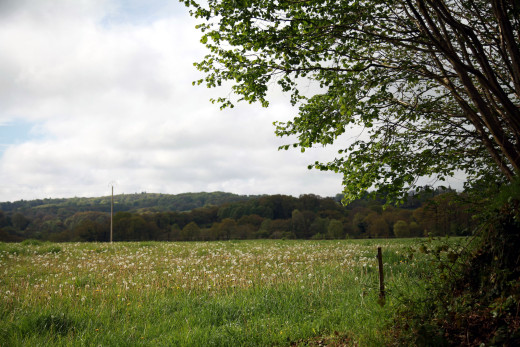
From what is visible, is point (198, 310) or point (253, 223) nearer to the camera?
point (198, 310)

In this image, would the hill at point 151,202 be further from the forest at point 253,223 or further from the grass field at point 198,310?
the grass field at point 198,310

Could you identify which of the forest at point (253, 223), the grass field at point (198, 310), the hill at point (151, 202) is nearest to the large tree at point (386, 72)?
the grass field at point (198, 310)

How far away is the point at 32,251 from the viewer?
18109 millimetres

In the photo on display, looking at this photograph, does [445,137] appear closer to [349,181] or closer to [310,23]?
[349,181]

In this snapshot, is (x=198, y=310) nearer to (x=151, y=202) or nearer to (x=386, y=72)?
(x=386, y=72)

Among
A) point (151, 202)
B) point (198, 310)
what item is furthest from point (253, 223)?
point (151, 202)

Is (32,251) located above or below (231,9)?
below

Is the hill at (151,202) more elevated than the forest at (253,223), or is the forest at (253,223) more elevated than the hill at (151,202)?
the hill at (151,202)

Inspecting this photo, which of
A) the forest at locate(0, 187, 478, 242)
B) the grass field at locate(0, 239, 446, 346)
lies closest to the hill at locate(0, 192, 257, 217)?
the forest at locate(0, 187, 478, 242)

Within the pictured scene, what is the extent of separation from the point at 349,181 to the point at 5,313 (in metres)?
9.50

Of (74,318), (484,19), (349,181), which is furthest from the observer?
(349,181)

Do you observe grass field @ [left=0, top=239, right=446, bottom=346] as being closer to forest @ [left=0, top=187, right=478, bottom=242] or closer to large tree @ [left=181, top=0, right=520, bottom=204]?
large tree @ [left=181, top=0, right=520, bottom=204]

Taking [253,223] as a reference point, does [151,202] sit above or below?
above

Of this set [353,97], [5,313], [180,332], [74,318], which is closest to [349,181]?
[353,97]
